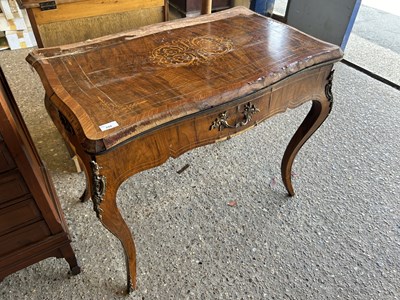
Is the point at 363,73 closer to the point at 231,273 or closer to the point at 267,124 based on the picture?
the point at 267,124

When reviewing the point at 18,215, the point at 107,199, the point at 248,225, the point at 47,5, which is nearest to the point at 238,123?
the point at 107,199

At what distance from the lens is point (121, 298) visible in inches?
41.5

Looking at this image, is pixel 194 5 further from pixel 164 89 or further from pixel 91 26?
pixel 164 89

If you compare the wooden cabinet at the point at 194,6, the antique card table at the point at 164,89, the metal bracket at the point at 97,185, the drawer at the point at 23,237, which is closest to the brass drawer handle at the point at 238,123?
the antique card table at the point at 164,89

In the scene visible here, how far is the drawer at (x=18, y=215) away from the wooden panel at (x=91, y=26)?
86cm

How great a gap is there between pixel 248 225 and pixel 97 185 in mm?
738

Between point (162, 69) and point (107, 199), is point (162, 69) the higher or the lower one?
the higher one

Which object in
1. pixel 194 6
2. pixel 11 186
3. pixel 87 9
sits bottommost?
pixel 194 6

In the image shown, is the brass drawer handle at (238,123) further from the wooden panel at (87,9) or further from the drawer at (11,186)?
the wooden panel at (87,9)

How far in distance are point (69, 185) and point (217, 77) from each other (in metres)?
0.92

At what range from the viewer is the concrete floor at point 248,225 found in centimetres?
110

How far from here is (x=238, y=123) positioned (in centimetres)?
89

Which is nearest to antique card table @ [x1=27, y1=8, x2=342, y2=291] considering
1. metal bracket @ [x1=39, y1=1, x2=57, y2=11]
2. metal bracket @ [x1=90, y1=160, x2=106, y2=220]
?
metal bracket @ [x1=90, y1=160, x2=106, y2=220]

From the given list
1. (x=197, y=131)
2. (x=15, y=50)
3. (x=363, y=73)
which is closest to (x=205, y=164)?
(x=197, y=131)
